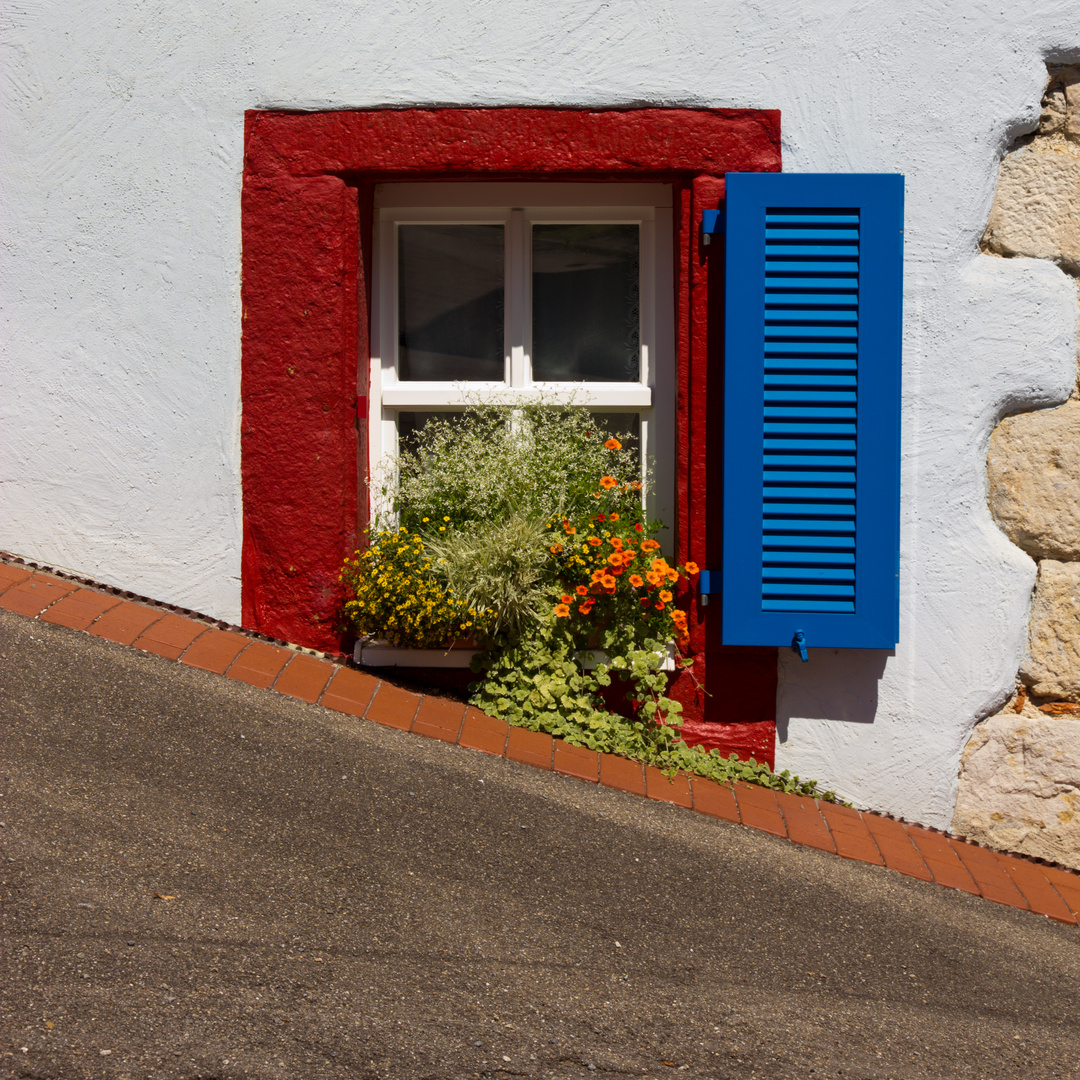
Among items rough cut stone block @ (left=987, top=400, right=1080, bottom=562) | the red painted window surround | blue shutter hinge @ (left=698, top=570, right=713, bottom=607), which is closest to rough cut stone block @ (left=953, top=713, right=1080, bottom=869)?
rough cut stone block @ (left=987, top=400, right=1080, bottom=562)

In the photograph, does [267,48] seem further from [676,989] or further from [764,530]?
[676,989]

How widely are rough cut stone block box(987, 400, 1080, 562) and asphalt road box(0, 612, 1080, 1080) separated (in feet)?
4.25

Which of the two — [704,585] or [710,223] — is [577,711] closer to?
[704,585]

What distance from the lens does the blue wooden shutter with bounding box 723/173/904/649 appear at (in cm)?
331

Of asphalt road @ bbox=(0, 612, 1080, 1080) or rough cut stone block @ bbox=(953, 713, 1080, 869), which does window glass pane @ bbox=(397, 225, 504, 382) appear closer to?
asphalt road @ bbox=(0, 612, 1080, 1080)

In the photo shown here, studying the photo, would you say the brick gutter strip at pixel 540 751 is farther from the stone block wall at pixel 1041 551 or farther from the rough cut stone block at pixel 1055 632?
the rough cut stone block at pixel 1055 632

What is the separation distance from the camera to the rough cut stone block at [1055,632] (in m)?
3.44

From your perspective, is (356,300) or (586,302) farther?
(586,302)

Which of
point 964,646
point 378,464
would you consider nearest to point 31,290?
point 378,464

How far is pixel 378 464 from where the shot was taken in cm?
372

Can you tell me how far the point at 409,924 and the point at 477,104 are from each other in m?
2.72

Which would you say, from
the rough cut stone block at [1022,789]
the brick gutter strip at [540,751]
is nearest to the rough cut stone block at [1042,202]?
the rough cut stone block at [1022,789]

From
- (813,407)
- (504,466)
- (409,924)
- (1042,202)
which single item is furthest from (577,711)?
(1042,202)

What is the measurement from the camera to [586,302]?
12.3 feet
